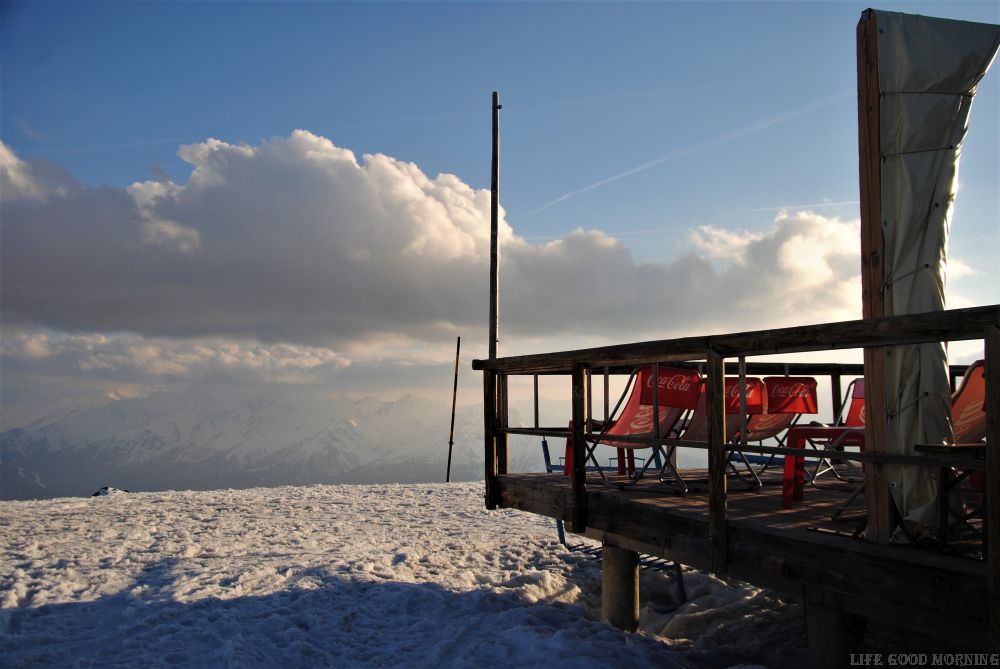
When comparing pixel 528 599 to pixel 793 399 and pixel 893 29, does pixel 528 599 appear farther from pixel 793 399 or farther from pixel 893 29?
pixel 893 29

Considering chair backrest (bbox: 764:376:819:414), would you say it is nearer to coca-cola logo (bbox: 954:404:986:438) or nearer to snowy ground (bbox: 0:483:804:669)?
snowy ground (bbox: 0:483:804:669)

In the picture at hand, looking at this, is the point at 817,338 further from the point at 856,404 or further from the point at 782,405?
the point at 856,404

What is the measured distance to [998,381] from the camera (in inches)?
115

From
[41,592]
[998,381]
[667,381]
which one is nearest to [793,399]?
[667,381]

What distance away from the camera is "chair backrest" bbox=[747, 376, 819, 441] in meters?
6.83

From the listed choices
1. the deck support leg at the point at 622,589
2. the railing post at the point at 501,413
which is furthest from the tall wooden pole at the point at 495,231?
the deck support leg at the point at 622,589

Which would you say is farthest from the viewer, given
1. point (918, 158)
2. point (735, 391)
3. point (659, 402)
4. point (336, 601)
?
point (336, 601)

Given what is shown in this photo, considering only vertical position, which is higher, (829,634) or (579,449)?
(579,449)

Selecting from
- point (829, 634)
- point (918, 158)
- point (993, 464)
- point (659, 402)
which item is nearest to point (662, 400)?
point (659, 402)

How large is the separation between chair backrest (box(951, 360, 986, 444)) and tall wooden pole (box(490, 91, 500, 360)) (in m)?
8.89

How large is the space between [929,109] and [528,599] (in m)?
5.22

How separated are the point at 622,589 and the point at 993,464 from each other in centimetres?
376

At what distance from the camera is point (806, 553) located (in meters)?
3.90

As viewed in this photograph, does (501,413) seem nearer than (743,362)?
No
